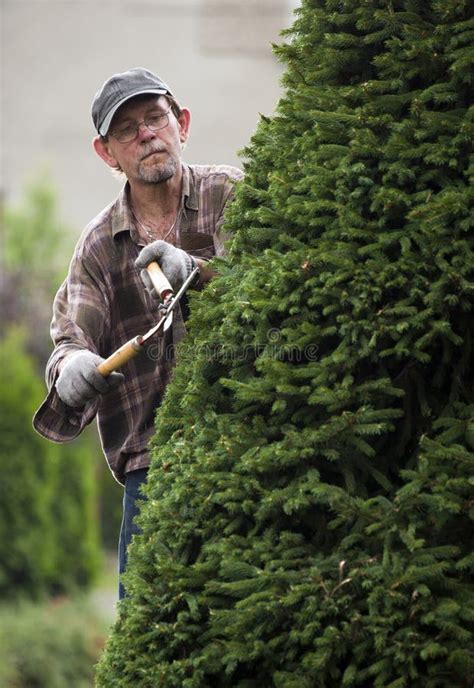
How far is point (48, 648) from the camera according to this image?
11617 mm

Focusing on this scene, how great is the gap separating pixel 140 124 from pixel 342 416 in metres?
1.67

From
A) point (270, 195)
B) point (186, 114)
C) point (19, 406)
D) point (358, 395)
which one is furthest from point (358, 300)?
point (19, 406)

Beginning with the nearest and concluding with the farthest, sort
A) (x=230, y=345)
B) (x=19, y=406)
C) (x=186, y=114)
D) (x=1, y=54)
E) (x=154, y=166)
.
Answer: (x=230, y=345) < (x=154, y=166) < (x=186, y=114) < (x=19, y=406) < (x=1, y=54)

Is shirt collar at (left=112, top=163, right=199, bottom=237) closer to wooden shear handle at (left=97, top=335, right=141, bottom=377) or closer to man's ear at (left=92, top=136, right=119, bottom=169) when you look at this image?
man's ear at (left=92, top=136, right=119, bottom=169)

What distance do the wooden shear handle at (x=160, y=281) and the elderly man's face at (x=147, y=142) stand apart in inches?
21.0

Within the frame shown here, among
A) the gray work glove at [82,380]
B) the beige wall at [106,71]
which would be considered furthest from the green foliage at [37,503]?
the beige wall at [106,71]

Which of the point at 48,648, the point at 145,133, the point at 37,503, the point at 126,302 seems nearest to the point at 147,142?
the point at 145,133

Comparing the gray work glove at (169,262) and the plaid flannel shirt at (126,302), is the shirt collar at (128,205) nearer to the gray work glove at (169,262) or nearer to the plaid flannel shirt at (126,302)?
the plaid flannel shirt at (126,302)

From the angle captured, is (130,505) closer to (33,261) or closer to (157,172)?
(157,172)

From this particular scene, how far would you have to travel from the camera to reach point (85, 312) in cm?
401

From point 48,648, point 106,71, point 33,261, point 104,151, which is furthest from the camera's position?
point 106,71

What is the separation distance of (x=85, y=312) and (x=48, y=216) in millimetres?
22642

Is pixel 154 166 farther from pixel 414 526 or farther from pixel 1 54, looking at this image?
pixel 1 54

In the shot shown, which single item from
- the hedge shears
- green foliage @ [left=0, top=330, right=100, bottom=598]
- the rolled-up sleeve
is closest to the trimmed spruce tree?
the hedge shears
